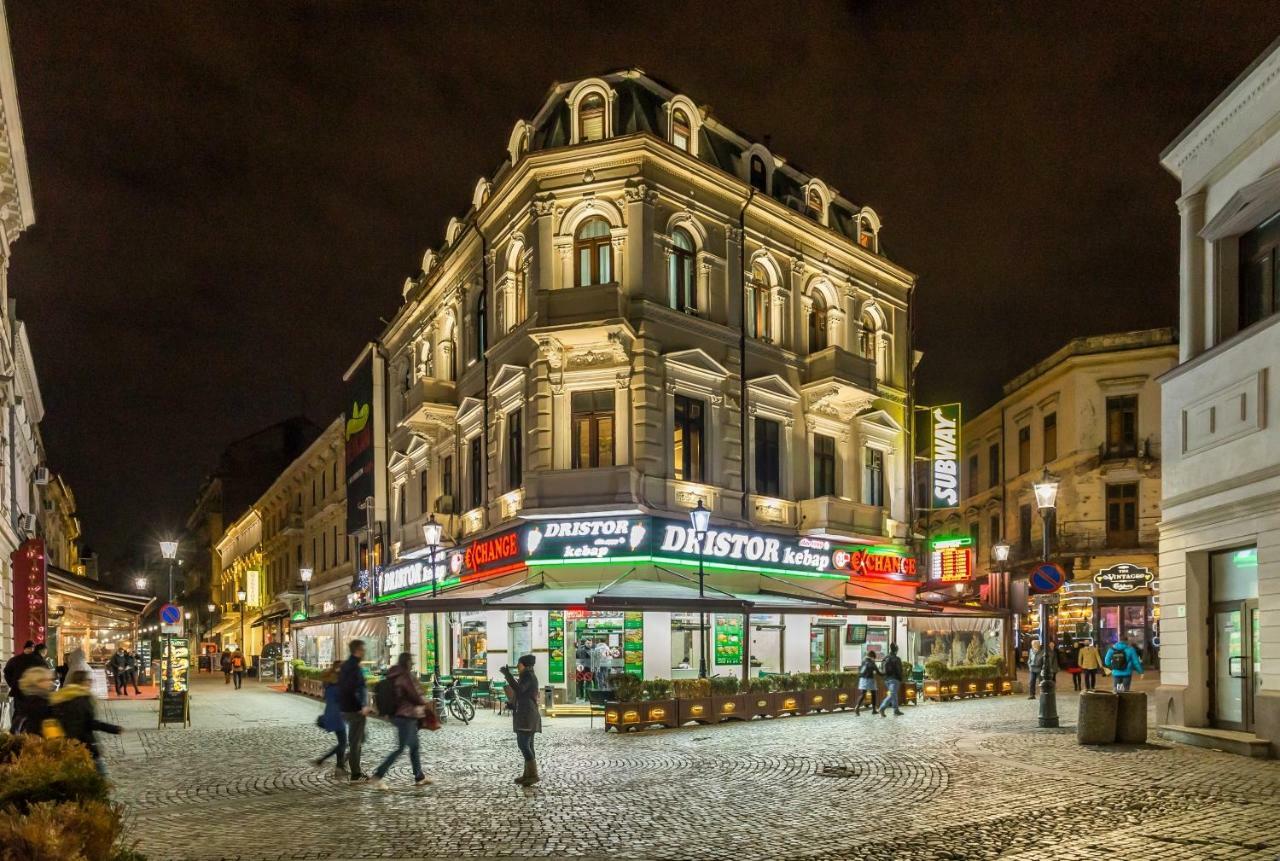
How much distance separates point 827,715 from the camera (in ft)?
76.2

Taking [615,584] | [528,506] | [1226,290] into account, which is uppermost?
[1226,290]

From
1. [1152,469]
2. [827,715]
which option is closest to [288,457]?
[1152,469]

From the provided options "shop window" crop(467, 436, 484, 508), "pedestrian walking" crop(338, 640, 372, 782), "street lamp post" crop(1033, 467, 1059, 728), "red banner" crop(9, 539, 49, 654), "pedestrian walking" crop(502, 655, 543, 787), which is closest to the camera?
"pedestrian walking" crop(502, 655, 543, 787)

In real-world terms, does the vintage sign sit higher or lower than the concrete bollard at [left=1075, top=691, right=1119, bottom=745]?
higher

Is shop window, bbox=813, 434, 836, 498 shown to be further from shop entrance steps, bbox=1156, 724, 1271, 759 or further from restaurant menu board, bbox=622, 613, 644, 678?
shop entrance steps, bbox=1156, 724, 1271, 759

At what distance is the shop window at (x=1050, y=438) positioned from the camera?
45.9m

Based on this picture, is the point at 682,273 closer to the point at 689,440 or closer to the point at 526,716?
the point at 689,440

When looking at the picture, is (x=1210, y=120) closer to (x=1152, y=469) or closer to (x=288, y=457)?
(x=1152, y=469)

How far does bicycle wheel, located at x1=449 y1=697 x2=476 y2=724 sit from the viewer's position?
22.8 metres

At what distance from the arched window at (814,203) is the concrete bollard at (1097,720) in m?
17.9

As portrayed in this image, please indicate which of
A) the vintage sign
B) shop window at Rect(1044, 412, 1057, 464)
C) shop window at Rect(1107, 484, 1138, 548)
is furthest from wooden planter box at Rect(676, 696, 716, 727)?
shop window at Rect(1044, 412, 1057, 464)

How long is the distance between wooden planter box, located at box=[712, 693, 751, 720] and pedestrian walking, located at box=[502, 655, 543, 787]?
812 cm

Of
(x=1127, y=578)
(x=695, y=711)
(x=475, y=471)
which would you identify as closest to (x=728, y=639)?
(x=695, y=711)

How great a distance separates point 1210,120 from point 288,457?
7611 cm
